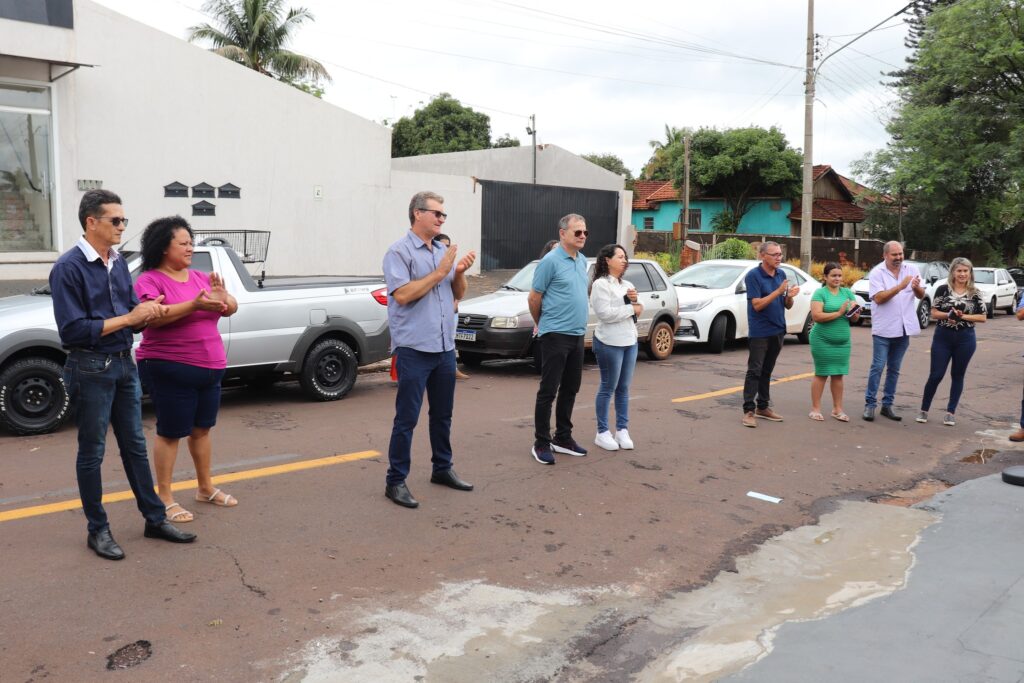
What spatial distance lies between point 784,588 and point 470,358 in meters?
7.58

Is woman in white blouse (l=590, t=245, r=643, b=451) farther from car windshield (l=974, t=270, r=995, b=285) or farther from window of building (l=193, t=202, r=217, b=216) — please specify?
car windshield (l=974, t=270, r=995, b=285)

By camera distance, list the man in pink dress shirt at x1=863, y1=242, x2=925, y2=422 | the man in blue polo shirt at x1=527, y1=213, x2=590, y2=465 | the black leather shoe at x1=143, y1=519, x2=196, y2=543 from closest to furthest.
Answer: the black leather shoe at x1=143, y1=519, x2=196, y2=543
the man in blue polo shirt at x1=527, y1=213, x2=590, y2=465
the man in pink dress shirt at x1=863, y1=242, x2=925, y2=422

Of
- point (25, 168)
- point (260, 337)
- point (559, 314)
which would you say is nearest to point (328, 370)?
point (260, 337)

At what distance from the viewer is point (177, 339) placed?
15.8ft

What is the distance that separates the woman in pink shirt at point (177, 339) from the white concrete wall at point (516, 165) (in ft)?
88.1

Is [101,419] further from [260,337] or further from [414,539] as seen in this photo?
[260,337]

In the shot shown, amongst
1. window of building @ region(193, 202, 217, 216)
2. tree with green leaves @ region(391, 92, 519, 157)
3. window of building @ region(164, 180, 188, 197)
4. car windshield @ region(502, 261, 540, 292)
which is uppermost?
tree with green leaves @ region(391, 92, 519, 157)

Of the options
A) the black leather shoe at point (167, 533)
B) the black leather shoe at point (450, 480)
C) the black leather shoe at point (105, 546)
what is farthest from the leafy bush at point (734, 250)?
the black leather shoe at point (105, 546)

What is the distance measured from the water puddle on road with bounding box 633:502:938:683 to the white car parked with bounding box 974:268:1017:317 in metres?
22.3

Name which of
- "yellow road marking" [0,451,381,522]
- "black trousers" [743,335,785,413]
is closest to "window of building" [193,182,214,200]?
"yellow road marking" [0,451,381,522]

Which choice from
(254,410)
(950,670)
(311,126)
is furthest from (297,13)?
(950,670)

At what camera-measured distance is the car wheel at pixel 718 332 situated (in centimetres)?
1395

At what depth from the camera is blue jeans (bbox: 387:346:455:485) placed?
17.9 feet

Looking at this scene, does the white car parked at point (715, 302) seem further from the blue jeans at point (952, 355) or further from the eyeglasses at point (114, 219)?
the eyeglasses at point (114, 219)
